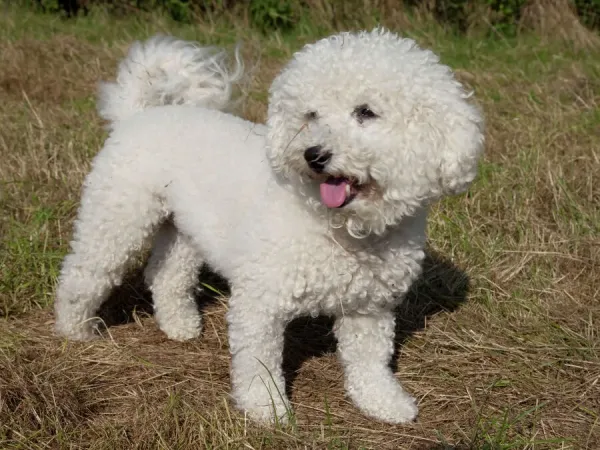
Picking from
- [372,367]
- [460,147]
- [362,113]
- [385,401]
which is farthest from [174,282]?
[460,147]

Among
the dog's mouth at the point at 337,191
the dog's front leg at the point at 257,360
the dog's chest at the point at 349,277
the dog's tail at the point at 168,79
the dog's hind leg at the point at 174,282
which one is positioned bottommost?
the dog's hind leg at the point at 174,282

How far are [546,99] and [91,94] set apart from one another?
3.43 metres

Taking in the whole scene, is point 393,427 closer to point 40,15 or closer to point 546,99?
point 546,99

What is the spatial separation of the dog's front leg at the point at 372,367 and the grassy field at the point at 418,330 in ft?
0.20

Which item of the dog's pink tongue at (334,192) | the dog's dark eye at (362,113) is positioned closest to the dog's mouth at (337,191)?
the dog's pink tongue at (334,192)

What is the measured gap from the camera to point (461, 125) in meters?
2.55

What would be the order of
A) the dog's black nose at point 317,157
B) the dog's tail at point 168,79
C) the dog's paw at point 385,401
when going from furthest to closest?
the dog's tail at point 168,79, the dog's paw at point 385,401, the dog's black nose at point 317,157

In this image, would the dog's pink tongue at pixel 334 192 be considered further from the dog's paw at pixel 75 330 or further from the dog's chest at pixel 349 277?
the dog's paw at pixel 75 330

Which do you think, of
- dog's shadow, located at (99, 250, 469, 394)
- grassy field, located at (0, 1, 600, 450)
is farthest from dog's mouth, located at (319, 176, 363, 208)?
dog's shadow, located at (99, 250, 469, 394)

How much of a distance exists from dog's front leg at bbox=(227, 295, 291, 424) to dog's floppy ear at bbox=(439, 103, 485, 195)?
79cm

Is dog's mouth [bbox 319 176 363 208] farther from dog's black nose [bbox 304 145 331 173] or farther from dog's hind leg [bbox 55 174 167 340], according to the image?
dog's hind leg [bbox 55 174 167 340]

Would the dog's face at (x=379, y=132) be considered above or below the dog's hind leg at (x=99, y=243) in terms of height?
above

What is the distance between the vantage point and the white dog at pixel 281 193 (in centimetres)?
256

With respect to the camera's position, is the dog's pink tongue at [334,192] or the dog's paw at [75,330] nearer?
the dog's pink tongue at [334,192]
